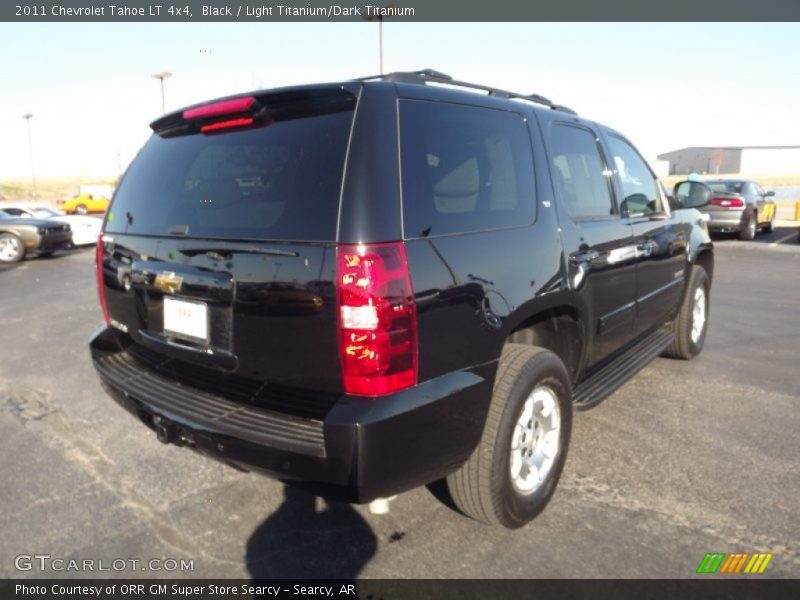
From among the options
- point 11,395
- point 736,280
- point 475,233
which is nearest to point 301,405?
point 475,233

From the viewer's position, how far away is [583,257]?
3.11 metres

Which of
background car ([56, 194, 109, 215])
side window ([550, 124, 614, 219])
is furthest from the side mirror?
background car ([56, 194, 109, 215])

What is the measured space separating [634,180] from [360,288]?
9.57 feet

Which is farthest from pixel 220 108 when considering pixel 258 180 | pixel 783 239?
pixel 783 239

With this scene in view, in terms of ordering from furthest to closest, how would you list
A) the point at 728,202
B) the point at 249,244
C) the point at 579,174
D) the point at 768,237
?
the point at 768,237
the point at 728,202
the point at 579,174
the point at 249,244

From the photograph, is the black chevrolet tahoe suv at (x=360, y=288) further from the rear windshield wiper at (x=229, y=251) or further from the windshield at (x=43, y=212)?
the windshield at (x=43, y=212)

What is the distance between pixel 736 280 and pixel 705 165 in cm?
9990

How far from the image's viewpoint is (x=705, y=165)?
96688 mm

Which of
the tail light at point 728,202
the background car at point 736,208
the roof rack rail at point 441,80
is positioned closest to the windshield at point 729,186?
the background car at point 736,208

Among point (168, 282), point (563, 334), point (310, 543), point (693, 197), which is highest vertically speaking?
point (693, 197)

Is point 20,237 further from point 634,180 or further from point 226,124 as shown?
point 634,180

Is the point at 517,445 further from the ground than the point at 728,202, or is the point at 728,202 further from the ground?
the point at 728,202

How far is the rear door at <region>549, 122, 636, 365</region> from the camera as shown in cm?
308

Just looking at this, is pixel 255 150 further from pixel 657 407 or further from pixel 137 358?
pixel 657 407
